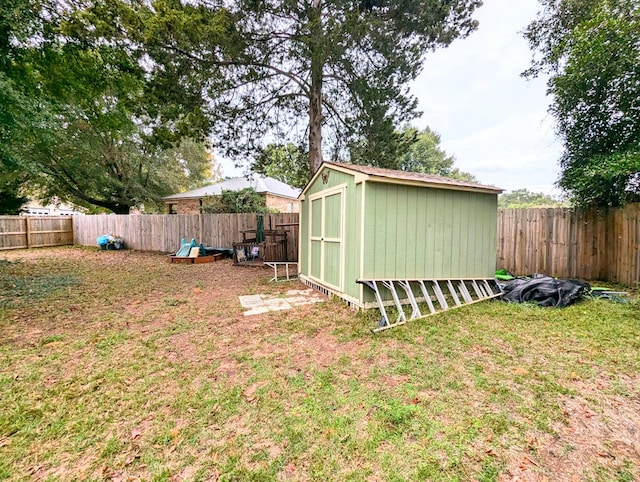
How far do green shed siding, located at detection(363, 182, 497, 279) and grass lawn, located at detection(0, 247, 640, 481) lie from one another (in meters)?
0.84

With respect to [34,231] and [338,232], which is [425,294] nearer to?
[338,232]

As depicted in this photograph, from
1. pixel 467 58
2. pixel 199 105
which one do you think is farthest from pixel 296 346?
pixel 467 58

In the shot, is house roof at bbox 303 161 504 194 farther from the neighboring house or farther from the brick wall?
the brick wall

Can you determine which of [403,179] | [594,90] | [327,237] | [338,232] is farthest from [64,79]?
[594,90]

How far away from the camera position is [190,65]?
21.6 feet

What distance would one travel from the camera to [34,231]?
11883 millimetres

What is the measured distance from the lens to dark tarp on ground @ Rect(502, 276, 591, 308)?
4.25m

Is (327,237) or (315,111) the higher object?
(315,111)

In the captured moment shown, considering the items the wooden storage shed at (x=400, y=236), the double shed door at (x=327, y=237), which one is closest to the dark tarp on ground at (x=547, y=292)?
the wooden storage shed at (x=400, y=236)

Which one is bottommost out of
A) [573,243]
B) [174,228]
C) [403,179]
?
[573,243]

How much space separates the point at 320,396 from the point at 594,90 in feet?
22.6

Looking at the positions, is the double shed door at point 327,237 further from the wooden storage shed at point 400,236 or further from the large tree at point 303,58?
the large tree at point 303,58

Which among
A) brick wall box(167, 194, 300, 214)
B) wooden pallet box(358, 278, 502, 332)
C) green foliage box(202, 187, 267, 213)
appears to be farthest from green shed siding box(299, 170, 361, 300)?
brick wall box(167, 194, 300, 214)

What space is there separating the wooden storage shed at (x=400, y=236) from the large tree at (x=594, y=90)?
1818mm
